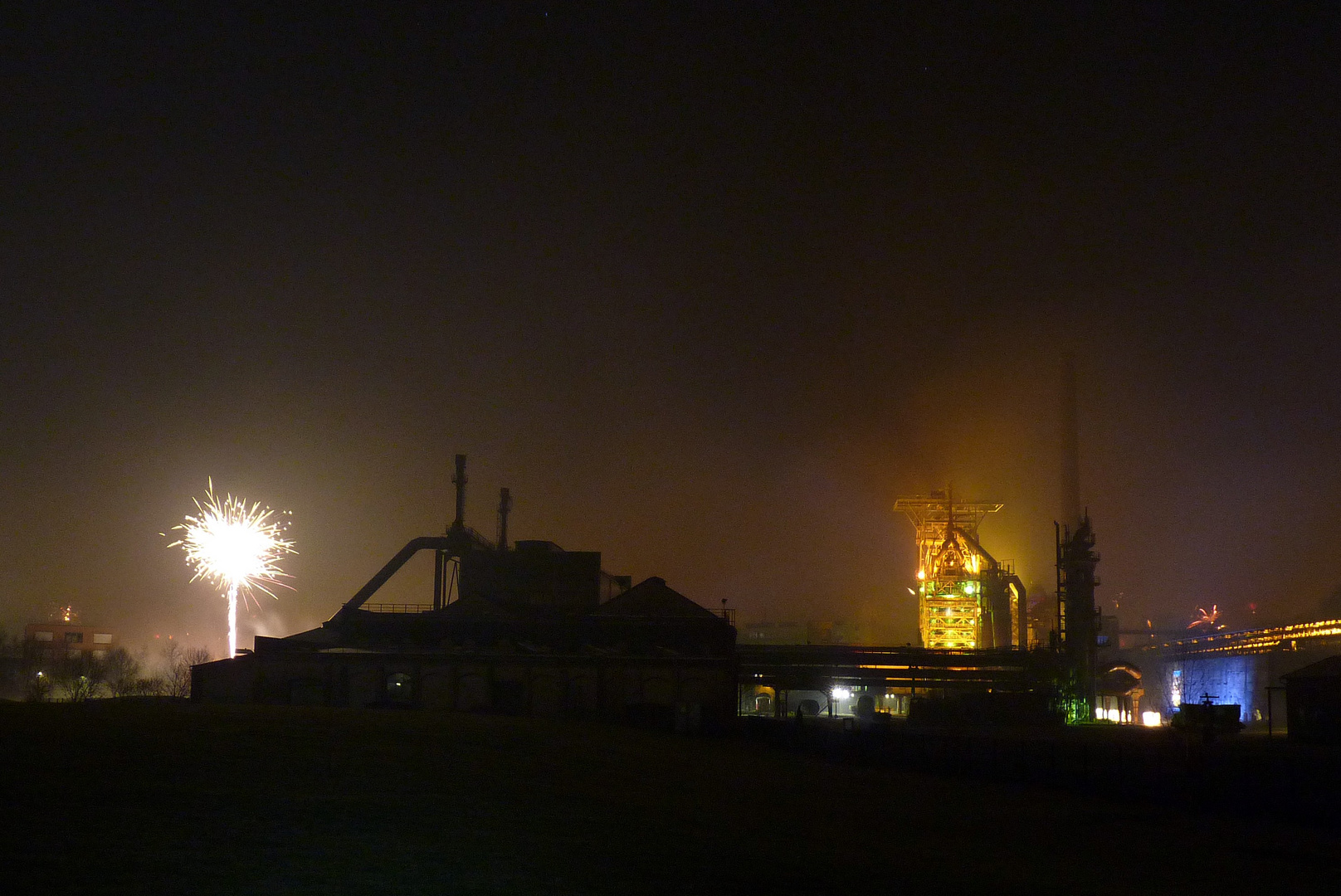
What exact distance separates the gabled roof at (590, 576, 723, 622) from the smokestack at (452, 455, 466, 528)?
1662 centimetres

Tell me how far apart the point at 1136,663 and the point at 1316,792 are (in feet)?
239

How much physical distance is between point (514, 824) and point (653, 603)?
42.2 m

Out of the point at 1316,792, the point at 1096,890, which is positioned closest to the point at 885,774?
the point at 1316,792

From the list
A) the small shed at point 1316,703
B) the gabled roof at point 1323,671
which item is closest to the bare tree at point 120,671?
the small shed at point 1316,703

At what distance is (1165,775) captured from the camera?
2703cm

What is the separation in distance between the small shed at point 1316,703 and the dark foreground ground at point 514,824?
68.2ft

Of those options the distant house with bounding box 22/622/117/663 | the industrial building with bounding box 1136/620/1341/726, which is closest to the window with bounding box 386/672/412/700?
the industrial building with bounding box 1136/620/1341/726

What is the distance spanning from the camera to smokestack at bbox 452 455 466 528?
73500mm

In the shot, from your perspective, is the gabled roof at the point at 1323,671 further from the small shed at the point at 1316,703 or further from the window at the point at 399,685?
the window at the point at 399,685

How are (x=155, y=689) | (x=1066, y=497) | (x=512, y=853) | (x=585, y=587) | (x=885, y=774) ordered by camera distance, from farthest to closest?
(x=1066, y=497), (x=155, y=689), (x=585, y=587), (x=885, y=774), (x=512, y=853)

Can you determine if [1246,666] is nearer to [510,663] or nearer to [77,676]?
[510,663]

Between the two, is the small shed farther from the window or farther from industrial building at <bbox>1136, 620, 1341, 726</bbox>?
the window

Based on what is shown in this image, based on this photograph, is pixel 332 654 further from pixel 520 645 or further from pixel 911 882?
pixel 911 882

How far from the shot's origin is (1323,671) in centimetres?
4397
